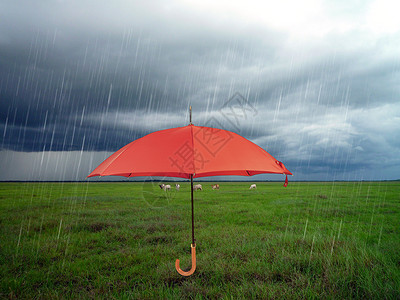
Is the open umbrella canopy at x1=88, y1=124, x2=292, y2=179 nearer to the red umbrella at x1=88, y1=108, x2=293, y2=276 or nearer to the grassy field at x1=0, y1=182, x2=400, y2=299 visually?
the red umbrella at x1=88, y1=108, x2=293, y2=276

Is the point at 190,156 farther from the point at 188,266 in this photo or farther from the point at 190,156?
the point at 188,266

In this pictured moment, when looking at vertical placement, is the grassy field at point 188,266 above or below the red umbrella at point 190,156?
below

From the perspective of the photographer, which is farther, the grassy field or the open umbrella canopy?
the grassy field

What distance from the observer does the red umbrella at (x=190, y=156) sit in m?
2.78

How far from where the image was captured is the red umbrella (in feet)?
9.13

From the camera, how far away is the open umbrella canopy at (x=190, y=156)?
2.78 m

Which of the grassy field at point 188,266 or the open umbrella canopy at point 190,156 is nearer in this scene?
the open umbrella canopy at point 190,156

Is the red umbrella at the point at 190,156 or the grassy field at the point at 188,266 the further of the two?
the grassy field at the point at 188,266

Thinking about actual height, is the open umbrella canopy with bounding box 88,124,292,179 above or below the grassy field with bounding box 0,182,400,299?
above

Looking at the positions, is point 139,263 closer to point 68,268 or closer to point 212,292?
point 68,268

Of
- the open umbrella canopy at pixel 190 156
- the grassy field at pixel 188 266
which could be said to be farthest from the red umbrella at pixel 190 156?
the grassy field at pixel 188 266

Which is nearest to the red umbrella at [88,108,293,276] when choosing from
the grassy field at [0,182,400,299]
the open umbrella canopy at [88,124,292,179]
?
the open umbrella canopy at [88,124,292,179]

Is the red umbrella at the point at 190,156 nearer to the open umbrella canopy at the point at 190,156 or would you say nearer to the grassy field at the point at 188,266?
the open umbrella canopy at the point at 190,156

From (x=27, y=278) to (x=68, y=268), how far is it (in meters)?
0.71
